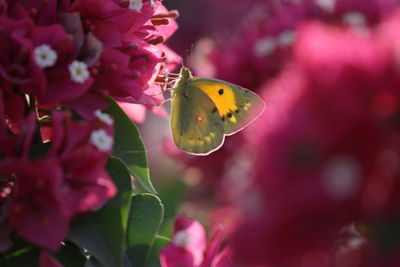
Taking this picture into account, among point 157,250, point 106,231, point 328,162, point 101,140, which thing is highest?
point 328,162

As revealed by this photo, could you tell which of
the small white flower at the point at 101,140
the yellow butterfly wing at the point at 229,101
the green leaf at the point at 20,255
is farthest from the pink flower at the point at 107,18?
the yellow butterfly wing at the point at 229,101

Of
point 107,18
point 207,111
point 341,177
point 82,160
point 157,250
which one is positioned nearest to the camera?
point 341,177

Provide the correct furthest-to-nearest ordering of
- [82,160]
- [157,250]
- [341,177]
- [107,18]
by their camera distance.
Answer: [157,250] → [107,18] → [82,160] → [341,177]

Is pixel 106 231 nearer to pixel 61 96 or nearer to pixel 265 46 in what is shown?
pixel 61 96

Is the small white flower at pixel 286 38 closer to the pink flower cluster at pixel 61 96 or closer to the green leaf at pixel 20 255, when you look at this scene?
the pink flower cluster at pixel 61 96

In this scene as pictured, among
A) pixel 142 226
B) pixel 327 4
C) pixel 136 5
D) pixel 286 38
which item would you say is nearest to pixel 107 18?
pixel 136 5

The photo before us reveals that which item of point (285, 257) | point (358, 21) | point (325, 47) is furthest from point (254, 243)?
point (358, 21)
